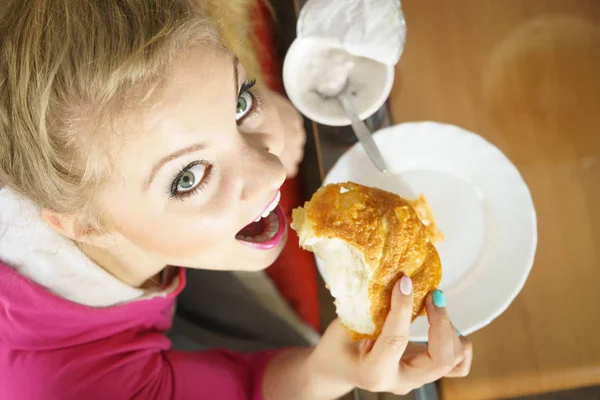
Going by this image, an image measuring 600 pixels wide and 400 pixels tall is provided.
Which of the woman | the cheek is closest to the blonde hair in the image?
the woman

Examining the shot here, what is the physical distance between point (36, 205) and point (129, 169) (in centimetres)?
23

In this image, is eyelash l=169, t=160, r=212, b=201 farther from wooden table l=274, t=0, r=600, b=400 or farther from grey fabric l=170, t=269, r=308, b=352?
grey fabric l=170, t=269, r=308, b=352

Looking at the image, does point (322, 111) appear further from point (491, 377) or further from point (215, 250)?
point (491, 377)

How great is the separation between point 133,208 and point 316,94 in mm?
457

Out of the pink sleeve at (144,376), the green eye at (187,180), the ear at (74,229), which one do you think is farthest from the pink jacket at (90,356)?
the green eye at (187,180)

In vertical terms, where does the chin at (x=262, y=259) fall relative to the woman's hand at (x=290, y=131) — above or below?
below

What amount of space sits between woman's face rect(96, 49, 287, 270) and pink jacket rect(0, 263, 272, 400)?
0.57 ft

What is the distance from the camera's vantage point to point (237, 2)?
966 mm

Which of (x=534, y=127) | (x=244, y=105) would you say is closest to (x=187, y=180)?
(x=244, y=105)

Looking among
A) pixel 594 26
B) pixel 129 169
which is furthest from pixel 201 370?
pixel 594 26

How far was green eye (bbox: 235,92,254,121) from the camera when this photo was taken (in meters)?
0.80

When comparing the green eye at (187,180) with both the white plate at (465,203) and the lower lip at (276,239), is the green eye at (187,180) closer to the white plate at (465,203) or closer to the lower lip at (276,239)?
the lower lip at (276,239)

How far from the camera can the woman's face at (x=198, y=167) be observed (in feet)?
2.08

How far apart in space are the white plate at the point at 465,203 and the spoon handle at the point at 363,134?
1.2 inches
